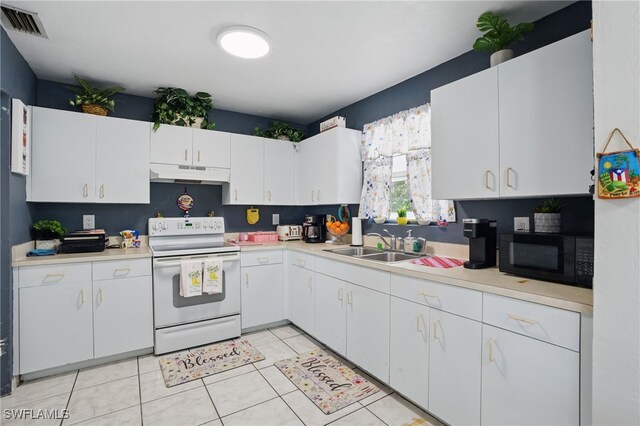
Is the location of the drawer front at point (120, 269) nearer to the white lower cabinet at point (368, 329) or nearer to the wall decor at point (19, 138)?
the wall decor at point (19, 138)

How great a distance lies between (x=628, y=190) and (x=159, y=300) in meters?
3.16

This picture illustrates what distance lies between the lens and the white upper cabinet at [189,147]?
3199 mm

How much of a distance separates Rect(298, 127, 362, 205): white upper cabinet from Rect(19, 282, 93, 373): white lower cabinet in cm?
229

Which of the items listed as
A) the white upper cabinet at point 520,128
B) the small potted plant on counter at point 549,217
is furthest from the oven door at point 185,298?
the small potted plant on counter at point 549,217

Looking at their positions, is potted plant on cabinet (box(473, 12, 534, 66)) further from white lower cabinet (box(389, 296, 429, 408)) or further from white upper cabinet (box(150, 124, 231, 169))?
white upper cabinet (box(150, 124, 231, 169))

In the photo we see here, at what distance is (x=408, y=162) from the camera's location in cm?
288

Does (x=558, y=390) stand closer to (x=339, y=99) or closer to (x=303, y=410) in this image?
(x=303, y=410)

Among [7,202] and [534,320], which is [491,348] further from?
[7,202]

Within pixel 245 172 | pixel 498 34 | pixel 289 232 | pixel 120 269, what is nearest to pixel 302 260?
pixel 289 232

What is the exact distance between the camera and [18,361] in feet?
7.54

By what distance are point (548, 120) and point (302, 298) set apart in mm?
2492

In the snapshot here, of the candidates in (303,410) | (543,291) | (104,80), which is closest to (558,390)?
(543,291)

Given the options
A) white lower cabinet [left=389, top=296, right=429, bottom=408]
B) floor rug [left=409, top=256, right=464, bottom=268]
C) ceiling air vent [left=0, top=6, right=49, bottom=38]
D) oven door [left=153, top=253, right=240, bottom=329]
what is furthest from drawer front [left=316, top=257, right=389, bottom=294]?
ceiling air vent [left=0, top=6, right=49, bottom=38]

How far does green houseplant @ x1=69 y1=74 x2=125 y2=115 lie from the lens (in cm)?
288
